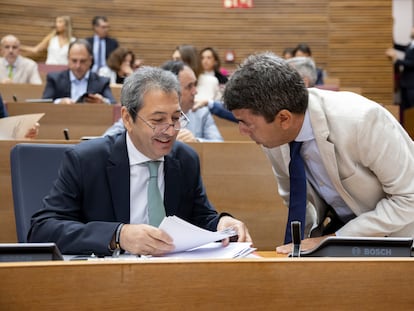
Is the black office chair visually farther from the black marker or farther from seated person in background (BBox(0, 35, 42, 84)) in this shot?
seated person in background (BBox(0, 35, 42, 84))

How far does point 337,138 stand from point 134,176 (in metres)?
0.66

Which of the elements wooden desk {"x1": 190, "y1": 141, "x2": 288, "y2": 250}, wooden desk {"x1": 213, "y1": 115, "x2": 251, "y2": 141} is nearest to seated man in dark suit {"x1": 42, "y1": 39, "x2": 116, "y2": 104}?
wooden desk {"x1": 213, "y1": 115, "x2": 251, "y2": 141}

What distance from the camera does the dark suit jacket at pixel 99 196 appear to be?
216 centimetres

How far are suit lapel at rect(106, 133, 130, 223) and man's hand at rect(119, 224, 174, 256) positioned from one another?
0.30 meters

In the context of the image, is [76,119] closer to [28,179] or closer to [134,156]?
[28,179]

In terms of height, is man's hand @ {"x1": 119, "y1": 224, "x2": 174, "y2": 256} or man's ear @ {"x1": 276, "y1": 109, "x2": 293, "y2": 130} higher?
man's ear @ {"x1": 276, "y1": 109, "x2": 293, "y2": 130}

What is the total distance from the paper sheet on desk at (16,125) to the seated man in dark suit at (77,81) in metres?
2.55

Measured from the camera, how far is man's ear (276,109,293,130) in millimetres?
2174

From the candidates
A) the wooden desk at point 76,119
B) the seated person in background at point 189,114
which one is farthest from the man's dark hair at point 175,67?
the wooden desk at point 76,119

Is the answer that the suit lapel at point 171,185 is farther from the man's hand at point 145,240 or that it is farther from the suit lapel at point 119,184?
the man's hand at point 145,240

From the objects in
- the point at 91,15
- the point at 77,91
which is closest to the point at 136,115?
the point at 77,91

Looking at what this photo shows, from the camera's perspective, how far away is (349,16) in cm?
1090

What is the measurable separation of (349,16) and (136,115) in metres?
9.00

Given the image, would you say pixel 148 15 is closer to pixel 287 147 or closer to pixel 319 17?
pixel 319 17
